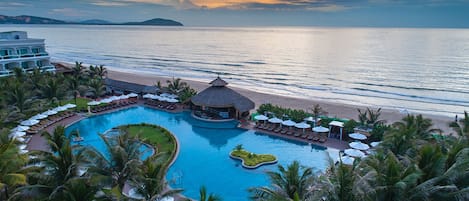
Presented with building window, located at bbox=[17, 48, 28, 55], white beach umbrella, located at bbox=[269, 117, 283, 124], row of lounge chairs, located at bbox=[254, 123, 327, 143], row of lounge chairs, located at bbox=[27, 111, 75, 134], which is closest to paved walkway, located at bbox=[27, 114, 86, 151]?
row of lounge chairs, located at bbox=[27, 111, 75, 134]

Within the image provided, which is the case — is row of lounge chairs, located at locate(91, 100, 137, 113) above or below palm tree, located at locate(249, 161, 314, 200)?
below

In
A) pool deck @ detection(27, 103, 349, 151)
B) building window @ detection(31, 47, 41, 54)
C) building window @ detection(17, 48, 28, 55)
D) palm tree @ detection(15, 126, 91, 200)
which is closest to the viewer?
palm tree @ detection(15, 126, 91, 200)

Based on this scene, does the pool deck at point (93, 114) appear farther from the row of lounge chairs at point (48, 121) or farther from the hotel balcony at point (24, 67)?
the hotel balcony at point (24, 67)

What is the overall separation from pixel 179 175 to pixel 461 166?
514 inches

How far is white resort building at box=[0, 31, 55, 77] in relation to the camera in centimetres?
3841

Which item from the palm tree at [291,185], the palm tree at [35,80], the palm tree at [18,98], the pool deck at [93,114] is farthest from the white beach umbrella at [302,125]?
the palm tree at [35,80]

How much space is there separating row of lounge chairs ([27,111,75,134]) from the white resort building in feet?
39.3

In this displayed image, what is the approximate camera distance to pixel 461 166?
33.2ft

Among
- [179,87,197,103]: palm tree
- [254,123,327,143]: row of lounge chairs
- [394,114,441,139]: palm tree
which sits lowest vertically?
[254,123,327,143]: row of lounge chairs

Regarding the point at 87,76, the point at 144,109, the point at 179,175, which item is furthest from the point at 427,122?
the point at 87,76

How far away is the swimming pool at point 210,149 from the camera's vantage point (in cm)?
1750

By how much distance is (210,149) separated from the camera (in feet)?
74.3

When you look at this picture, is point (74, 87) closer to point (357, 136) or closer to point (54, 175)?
point (54, 175)

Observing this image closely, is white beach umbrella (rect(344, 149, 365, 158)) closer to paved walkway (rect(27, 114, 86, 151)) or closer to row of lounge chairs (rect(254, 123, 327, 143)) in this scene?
row of lounge chairs (rect(254, 123, 327, 143))
